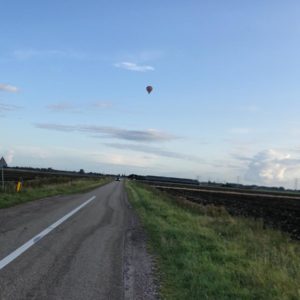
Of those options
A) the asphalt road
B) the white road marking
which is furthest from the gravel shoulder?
the white road marking

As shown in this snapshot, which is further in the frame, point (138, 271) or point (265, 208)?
point (265, 208)

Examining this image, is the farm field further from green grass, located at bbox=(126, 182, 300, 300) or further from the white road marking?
the white road marking

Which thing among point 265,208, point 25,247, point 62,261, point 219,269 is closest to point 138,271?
point 62,261

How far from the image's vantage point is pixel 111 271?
9.08m

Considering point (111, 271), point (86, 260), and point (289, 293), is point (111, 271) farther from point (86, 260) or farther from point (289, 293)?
point (289, 293)

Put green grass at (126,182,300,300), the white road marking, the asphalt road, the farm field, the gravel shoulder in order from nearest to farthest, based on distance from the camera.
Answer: the asphalt road < the gravel shoulder < green grass at (126,182,300,300) < the white road marking < the farm field

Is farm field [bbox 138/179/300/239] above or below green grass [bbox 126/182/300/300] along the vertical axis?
above

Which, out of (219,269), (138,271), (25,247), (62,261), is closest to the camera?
(138,271)

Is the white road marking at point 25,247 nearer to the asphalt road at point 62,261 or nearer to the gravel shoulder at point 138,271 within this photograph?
the asphalt road at point 62,261

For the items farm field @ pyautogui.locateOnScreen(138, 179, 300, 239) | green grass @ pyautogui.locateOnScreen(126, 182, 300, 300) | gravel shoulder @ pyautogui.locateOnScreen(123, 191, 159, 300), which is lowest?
→ gravel shoulder @ pyautogui.locateOnScreen(123, 191, 159, 300)

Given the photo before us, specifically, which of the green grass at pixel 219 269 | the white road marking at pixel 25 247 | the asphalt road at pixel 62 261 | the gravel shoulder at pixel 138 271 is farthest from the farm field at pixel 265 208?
the white road marking at pixel 25 247

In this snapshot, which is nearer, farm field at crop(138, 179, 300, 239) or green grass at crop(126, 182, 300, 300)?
green grass at crop(126, 182, 300, 300)

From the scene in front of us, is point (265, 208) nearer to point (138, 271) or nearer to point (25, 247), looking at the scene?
point (25, 247)

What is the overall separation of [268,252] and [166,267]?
14.1 feet
